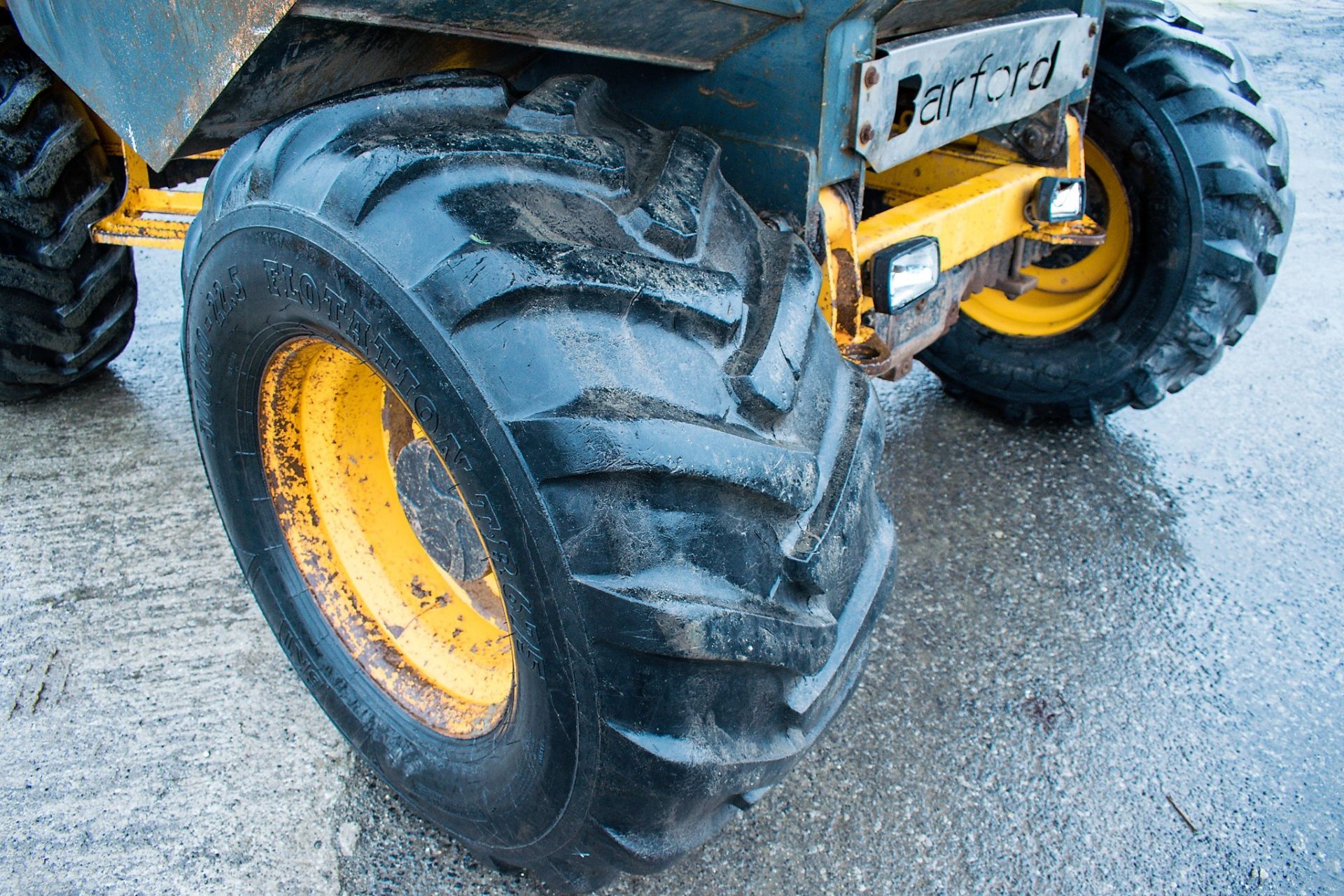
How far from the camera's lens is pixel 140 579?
2379 mm

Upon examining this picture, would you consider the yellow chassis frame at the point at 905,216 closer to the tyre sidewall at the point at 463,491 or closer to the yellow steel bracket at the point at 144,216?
the yellow steel bracket at the point at 144,216

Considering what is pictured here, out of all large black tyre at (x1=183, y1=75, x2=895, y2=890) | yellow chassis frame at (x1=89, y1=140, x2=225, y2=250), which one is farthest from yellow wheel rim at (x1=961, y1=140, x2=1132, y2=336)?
yellow chassis frame at (x1=89, y1=140, x2=225, y2=250)

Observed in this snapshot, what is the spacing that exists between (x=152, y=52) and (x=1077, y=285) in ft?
7.66

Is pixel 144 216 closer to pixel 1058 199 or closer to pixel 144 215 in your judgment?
pixel 144 215

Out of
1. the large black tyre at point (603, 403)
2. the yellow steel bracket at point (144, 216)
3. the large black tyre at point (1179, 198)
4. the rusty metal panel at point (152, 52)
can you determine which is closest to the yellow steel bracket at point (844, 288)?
the large black tyre at point (603, 403)

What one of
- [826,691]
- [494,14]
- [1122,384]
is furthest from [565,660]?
[1122,384]

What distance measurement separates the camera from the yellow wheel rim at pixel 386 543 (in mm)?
1669

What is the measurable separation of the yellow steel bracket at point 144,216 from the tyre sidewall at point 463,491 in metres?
1.17

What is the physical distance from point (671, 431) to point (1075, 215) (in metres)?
1.51

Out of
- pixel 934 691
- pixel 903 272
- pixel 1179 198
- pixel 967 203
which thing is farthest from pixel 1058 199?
pixel 934 691

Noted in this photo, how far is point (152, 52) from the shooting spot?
4.41 ft

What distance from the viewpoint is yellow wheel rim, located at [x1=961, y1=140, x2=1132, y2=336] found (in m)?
2.59

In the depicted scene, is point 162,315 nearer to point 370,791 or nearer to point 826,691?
point 370,791

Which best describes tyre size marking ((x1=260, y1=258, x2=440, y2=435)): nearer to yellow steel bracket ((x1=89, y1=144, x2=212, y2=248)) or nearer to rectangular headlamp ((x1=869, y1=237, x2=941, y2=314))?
rectangular headlamp ((x1=869, y1=237, x2=941, y2=314))
